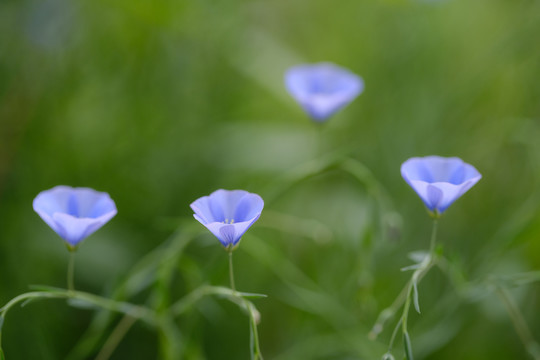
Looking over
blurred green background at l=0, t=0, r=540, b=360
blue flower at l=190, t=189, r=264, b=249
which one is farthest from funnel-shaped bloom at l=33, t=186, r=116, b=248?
blurred green background at l=0, t=0, r=540, b=360

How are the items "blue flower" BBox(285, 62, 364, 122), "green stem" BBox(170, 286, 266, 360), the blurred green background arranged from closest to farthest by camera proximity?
"green stem" BBox(170, 286, 266, 360) → "blue flower" BBox(285, 62, 364, 122) → the blurred green background

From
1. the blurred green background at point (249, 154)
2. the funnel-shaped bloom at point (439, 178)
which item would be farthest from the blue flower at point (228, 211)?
the blurred green background at point (249, 154)

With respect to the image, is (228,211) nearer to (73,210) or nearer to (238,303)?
(238,303)

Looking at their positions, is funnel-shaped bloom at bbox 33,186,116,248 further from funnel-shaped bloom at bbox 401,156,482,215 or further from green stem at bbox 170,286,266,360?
funnel-shaped bloom at bbox 401,156,482,215

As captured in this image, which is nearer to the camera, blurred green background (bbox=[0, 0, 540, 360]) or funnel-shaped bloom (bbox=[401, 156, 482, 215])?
funnel-shaped bloom (bbox=[401, 156, 482, 215])

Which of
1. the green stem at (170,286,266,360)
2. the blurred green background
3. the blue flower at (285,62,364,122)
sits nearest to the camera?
the green stem at (170,286,266,360)

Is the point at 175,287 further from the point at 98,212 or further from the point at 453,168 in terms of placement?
the point at 453,168
